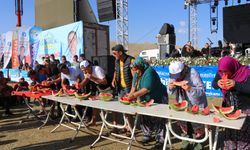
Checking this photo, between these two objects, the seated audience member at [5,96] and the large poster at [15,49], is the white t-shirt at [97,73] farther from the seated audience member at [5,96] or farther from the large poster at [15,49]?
the large poster at [15,49]

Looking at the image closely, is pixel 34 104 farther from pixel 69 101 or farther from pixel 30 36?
pixel 30 36

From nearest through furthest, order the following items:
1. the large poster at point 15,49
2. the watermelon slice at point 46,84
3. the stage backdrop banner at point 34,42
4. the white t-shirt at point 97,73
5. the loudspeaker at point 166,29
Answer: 1. the white t-shirt at point 97,73
2. the watermelon slice at point 46,84
3. the loudspeaker at point 166,29
4. the stage backdrop banner at point 34,42
5. the large poster at point 15,49

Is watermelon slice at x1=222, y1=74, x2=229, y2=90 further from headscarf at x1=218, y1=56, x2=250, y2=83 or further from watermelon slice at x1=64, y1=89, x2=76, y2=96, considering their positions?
watermelon slice at x1=64, y1=89, x2=76, y2=96

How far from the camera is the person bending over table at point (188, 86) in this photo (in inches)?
178

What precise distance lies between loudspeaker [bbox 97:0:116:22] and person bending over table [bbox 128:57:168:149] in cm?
1230

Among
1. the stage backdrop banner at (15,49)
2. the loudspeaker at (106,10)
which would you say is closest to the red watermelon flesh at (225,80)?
the loudspeaker at (106,10)

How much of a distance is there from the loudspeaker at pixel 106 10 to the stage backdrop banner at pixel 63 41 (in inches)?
119

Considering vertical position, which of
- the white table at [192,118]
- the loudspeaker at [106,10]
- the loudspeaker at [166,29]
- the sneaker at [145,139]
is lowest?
the sneaker at [145,139]

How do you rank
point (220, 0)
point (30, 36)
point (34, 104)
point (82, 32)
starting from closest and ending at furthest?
1. point (34, 104)
2. point (82, 32)
3. point (30, 36)
4. point (220, 0)

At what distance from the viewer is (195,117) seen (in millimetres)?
4000

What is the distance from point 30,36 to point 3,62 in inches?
203

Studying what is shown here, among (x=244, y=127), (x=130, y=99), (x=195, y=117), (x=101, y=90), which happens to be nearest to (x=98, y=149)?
(x=130, y=99)

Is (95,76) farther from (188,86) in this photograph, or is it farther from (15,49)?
(15,49)

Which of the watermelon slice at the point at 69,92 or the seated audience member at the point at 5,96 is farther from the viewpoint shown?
the seated audience member at the point at 5,96
